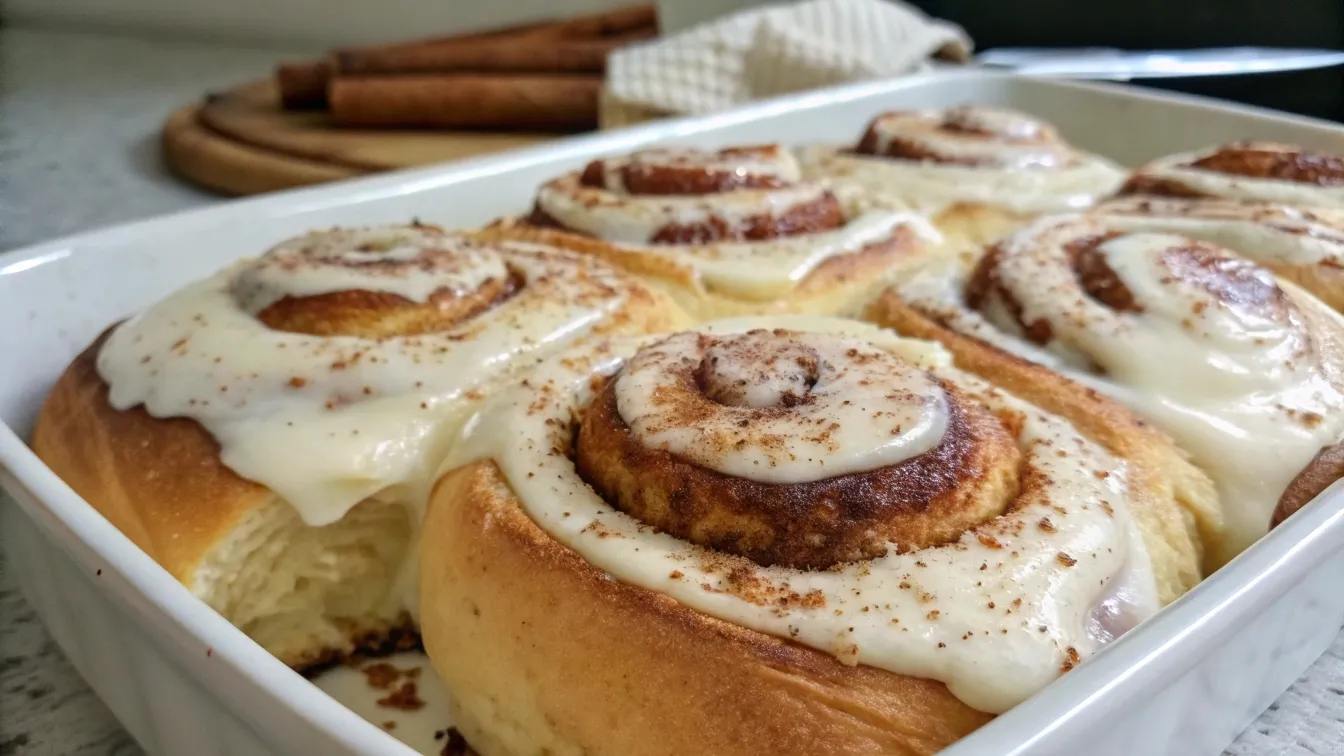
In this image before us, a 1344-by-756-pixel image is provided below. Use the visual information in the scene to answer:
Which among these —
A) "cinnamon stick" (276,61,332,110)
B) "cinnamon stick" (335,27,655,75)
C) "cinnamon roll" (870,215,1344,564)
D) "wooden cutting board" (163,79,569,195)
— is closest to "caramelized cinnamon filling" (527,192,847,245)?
"cinnamon roll" (870,215,1344,564)

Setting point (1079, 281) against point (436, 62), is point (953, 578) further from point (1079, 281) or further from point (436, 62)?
point (436, 62)

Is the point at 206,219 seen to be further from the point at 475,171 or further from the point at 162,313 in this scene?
the point at 475,171

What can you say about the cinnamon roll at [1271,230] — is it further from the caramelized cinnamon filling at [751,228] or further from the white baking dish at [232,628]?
the white baking dish at [232,628]

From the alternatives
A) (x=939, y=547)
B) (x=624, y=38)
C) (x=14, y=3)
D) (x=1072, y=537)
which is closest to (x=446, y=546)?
(x=939, y=547)

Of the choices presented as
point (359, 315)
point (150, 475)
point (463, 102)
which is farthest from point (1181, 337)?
point (463, 102)

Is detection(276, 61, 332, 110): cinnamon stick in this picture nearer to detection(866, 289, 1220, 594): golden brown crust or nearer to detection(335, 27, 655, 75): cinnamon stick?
detection(335, 27, 655, 75): cinnamon stick

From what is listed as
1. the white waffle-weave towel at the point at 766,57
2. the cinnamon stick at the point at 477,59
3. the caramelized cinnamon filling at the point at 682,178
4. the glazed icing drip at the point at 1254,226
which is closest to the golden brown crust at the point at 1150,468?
the glazed icing drip at the point at 1254,226

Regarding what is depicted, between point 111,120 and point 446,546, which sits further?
point 111,120
